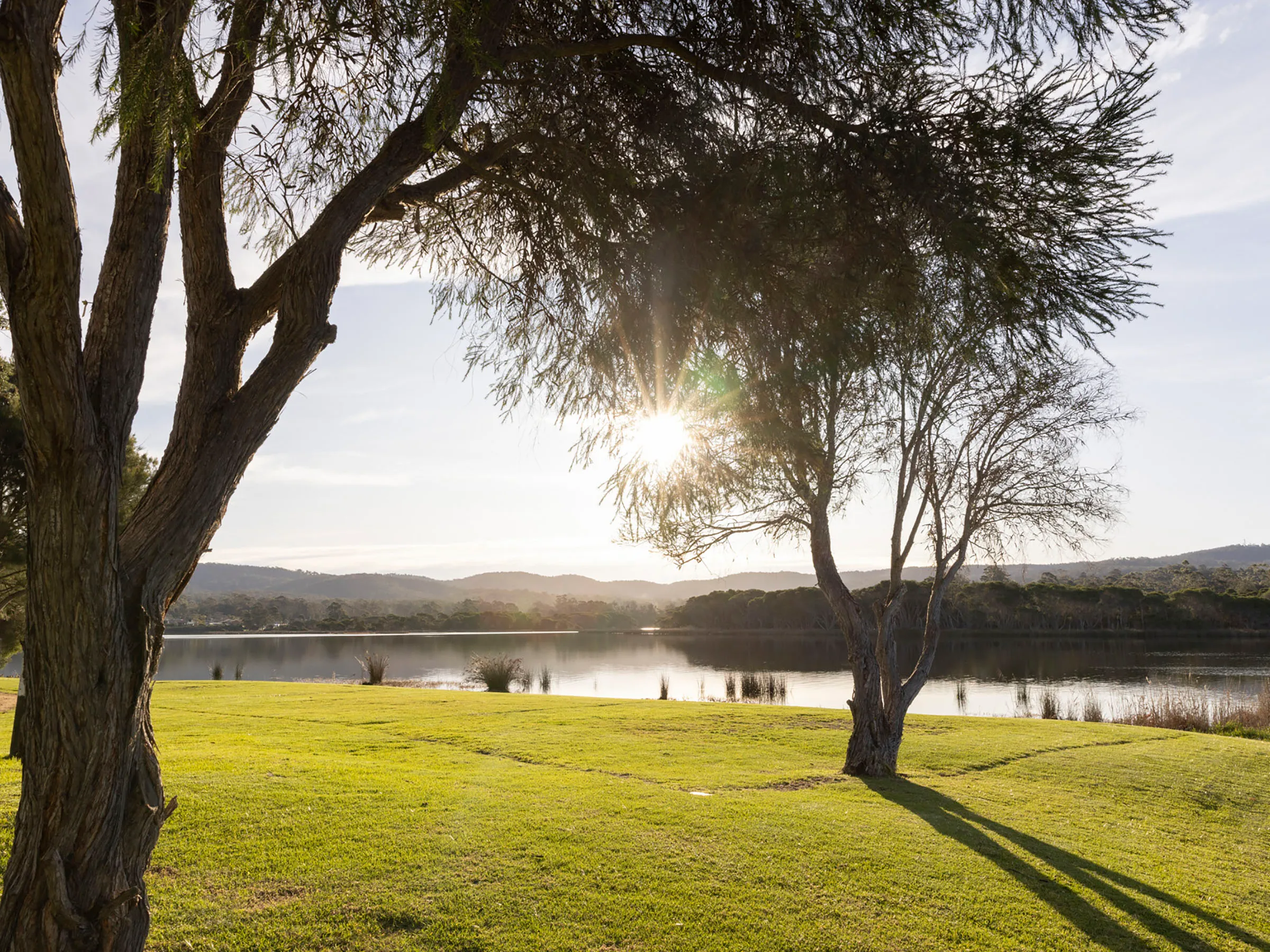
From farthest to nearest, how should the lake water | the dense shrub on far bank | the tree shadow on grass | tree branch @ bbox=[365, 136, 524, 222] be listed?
the dense shrub on far bank < the lake water < the tree shadow on grass < tree branch @ bbox=[365, 136, 524, 222]

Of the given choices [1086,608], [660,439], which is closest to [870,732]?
[660,439]

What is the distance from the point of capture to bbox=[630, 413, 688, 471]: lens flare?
4.47 metres

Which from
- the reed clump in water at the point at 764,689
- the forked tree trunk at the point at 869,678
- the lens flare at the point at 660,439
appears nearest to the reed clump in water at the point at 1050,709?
the reed clump in water at the point at 764,689

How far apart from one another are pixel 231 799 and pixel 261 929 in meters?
2.48

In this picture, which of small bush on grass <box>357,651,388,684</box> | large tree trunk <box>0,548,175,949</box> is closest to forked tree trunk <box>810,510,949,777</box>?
large tree trunk <box>0,548,175,949</box>

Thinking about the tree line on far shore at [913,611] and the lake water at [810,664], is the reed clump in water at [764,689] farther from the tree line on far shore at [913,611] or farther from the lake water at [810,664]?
the tree line on far shore at [913,611]

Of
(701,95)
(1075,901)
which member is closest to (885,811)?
(1075,901)

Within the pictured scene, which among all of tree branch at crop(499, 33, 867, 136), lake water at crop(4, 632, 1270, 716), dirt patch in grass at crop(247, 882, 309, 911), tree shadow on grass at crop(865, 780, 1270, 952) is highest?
tree branch at crop(499, 33, 867, 136)

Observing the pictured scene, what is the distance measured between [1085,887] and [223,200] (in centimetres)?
675

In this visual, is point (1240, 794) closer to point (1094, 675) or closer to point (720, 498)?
point (720, 498)

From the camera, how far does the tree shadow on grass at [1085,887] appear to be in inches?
181

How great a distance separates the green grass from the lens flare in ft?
8.74

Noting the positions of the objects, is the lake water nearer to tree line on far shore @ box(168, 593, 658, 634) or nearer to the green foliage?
the green foliage

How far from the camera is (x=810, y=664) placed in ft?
112
